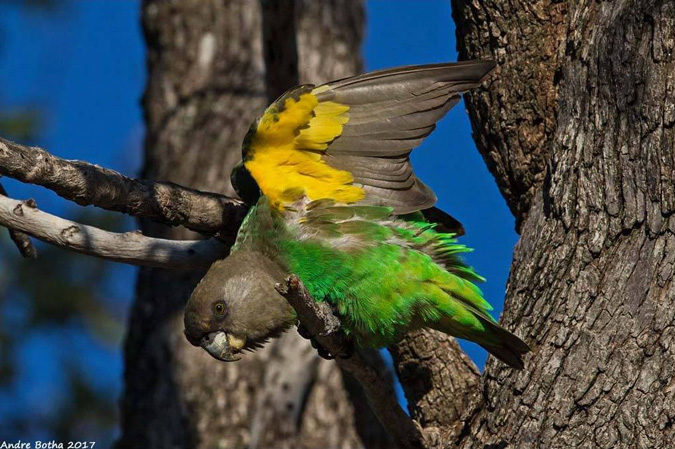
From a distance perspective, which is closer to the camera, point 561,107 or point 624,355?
point 624,355

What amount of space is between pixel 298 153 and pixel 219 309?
802mm

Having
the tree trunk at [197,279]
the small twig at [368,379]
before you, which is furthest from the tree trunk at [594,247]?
the tree trunk at [197,279]

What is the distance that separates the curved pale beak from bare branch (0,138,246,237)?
0.51m

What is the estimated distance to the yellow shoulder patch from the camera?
153 inches

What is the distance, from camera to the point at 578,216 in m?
3.43

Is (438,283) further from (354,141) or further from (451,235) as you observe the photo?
(354,141)

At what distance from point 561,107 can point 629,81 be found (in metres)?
0.34

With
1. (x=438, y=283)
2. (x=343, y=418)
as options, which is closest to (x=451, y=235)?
(x=438, y=283)

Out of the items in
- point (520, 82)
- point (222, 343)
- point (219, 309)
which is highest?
point (520, 82)

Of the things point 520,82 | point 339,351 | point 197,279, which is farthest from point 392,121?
point 197,279

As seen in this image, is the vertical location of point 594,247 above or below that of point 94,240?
below

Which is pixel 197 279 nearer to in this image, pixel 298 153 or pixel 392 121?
pixel 298 153

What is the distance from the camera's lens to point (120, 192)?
3721 millimetres

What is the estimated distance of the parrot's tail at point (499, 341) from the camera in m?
3.46
